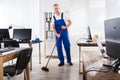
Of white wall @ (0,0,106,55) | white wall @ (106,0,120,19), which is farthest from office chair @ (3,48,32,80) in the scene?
white wall @ (0,0,106,55)

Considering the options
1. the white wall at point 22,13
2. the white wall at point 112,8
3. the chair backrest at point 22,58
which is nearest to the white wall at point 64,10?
the white wall at point 22,13

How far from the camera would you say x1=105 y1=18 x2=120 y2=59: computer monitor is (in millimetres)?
1599

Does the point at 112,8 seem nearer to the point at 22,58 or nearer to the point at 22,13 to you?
the point at 22,13

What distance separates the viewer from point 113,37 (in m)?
1.70

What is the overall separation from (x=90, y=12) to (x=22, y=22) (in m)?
2.57

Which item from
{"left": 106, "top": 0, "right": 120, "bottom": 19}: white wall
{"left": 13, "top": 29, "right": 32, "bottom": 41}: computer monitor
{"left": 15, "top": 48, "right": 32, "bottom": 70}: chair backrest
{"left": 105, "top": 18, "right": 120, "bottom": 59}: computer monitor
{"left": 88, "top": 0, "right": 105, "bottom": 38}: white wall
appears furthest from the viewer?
{"left": 88, "top": 0, "right": 105, "bottom": 38}: white wall

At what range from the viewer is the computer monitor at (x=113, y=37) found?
1599 mm

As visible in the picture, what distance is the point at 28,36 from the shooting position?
5.64m

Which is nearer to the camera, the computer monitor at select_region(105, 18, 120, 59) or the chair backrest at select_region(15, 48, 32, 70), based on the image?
the computer monitor at select_region(105, 18, 120, 59)

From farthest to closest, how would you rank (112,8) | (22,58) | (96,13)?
(96,13) → (112,8) → (22,58)

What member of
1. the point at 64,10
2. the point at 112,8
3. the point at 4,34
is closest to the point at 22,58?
the point at 4,34

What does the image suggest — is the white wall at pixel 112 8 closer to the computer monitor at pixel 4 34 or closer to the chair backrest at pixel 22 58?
the computer monitor at pixel 4 34

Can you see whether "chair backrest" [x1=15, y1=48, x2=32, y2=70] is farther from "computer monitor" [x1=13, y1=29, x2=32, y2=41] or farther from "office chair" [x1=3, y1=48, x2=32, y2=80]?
"computer monitor" [x1=13, y1=29, x2=32, y2=41]

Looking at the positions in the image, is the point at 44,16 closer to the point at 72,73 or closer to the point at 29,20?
the point at 29,20
